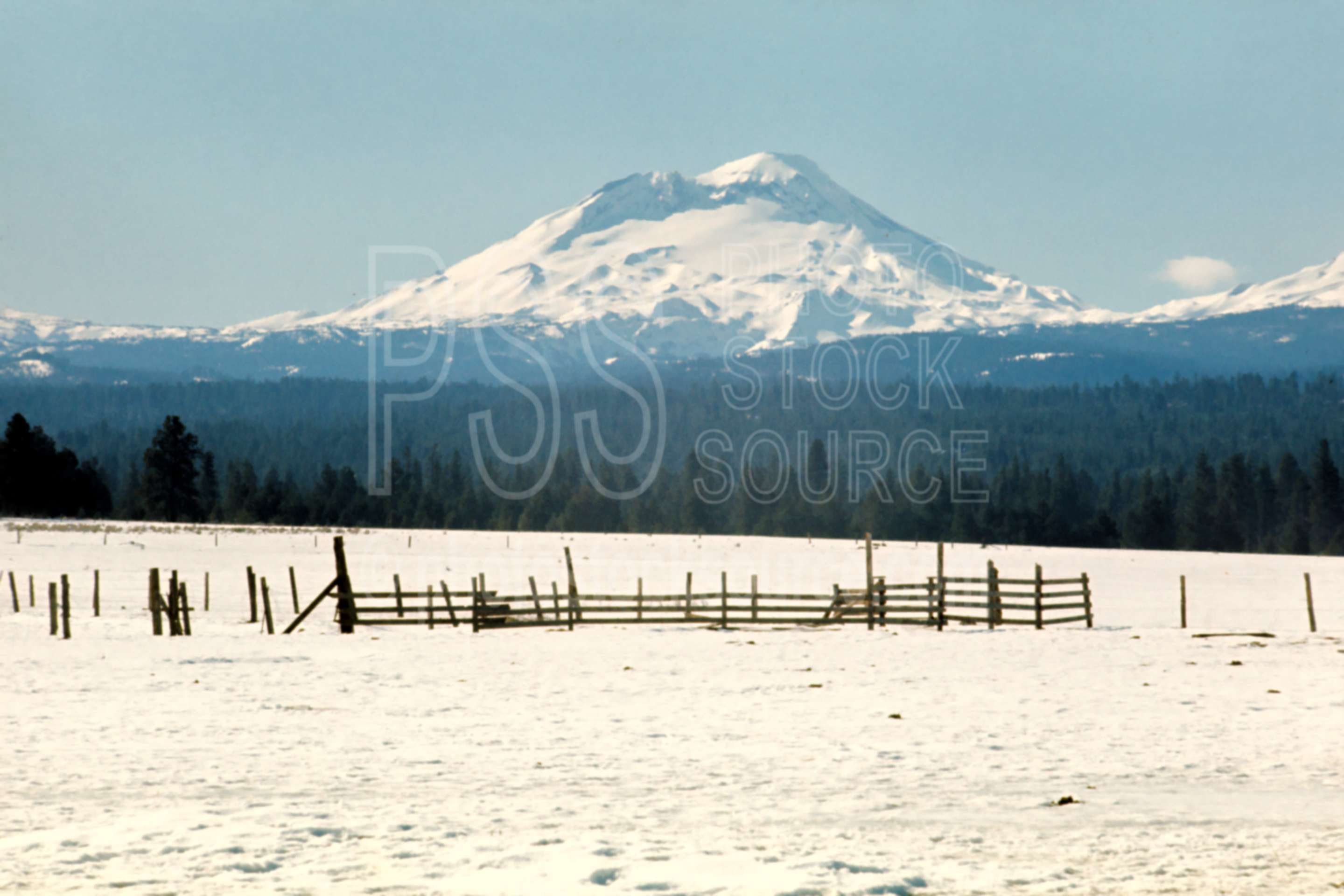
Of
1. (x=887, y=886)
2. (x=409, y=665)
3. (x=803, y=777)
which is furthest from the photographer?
(x=409, y=665)

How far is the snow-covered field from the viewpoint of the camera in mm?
9539

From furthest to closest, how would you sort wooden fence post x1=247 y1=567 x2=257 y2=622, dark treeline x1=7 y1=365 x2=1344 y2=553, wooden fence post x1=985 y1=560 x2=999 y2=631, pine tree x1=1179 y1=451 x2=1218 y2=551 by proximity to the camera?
pine tree x1=1179 y1=451 x2=1218 y2=551 → dark treeline x1=7 y1=365 x2=1344 y2=553 → wooden fence post x1=985 y1=560 x2=999 y2=631 → wooden fence post x1=247 y1=567 x2=257 y2=622

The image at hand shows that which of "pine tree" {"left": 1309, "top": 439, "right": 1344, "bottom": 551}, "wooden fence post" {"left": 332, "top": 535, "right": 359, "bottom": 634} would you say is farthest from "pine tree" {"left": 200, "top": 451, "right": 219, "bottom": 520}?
"pine tree" {"left": 1309, "top": 439, "right": 1344, "bottom": 551}

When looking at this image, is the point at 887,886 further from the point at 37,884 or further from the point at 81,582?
the point at 81,582

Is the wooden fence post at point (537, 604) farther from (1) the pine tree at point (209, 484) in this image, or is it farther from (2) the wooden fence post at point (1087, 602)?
(1) the pine tree at point (209, 484)

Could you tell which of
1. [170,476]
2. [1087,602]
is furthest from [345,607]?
[170,476]

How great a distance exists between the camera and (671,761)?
1464 centimetres

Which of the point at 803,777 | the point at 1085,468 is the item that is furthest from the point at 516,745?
the point at 1085,468

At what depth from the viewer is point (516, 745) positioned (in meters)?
15.8

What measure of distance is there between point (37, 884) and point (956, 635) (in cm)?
2610

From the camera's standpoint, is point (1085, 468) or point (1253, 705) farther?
point (1085, 468)

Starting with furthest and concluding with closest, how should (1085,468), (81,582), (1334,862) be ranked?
(1085,468) < (81,582) < (1334,862)

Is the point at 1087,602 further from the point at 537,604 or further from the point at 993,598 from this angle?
the point at 537,604

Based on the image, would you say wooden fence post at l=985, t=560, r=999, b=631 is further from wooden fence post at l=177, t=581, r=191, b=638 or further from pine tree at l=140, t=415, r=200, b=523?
pine tree at l=140, t=415, r=200, b=523
